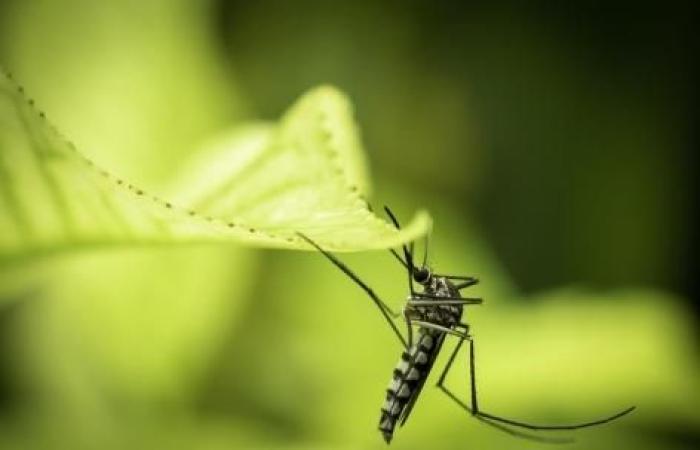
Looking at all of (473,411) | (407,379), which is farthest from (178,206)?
(473,411)

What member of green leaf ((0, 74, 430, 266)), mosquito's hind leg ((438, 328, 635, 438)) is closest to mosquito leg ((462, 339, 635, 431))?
mosquito's hind leg ((438, 328, 635, 438))

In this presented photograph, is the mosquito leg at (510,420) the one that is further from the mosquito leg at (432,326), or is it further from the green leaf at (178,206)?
the green leaf at (178,206)

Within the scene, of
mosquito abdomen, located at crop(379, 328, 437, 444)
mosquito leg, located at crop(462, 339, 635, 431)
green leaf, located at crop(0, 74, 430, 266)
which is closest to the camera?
green leaf, located at crop(0, 74, 430, 266)

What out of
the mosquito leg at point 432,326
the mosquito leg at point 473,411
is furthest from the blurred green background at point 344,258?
the mosquito leg at point 432,326

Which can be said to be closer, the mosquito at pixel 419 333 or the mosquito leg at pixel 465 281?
the mosquito at pixel 419 333

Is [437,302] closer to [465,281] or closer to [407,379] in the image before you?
[407,379]

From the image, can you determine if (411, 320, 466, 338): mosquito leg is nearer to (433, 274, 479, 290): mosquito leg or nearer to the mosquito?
the mosquito

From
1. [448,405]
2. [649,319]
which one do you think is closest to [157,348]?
[448,405]
